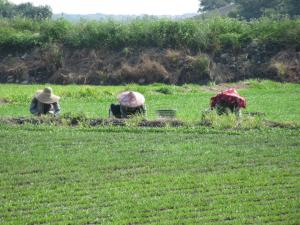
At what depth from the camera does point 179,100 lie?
25969 mm

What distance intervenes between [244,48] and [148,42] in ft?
19.3

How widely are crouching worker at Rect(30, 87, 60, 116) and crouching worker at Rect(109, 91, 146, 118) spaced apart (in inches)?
70.8

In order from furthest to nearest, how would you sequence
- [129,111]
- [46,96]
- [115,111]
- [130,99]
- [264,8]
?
[264,8] < [115,111] < [46,96] < [129,111] < [130,99]

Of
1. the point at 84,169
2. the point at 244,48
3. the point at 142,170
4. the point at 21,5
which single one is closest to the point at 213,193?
the point at 142,170

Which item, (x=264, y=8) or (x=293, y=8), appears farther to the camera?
(x=264, y=8)

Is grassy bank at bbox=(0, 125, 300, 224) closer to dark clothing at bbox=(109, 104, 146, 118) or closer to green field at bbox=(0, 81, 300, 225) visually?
green field at bbox=(0, 81, 300, 225)

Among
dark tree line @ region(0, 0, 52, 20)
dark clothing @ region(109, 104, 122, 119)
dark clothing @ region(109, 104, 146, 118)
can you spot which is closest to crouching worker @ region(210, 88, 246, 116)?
dark clothing @ region(109, 104, 146, 118)

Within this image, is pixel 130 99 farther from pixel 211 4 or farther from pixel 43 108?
pixel 211 4

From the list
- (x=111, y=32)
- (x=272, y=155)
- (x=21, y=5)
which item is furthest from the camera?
(x=21, y=5)

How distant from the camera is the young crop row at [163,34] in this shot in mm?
37812

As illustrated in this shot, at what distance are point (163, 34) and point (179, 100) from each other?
546 inches

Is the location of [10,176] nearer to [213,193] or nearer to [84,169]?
[84,169]

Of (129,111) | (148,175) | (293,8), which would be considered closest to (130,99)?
(129,111)

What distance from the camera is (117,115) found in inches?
723
